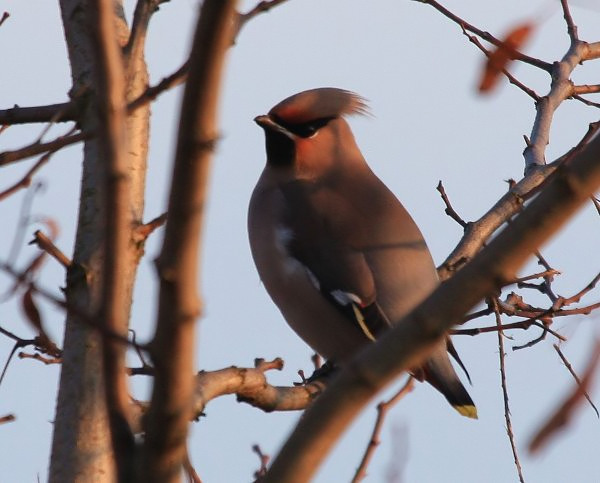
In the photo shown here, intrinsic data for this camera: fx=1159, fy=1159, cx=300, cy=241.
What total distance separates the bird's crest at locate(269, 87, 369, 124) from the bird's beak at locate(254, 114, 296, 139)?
0.04 metres

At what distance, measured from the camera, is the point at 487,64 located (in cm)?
195

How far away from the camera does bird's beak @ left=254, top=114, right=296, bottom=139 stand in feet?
16.5

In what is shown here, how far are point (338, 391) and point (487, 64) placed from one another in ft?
2.13

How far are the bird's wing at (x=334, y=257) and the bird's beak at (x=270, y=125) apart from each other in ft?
1.41

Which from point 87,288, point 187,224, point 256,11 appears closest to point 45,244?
point 87,288

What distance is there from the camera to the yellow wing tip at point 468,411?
436 centimetres

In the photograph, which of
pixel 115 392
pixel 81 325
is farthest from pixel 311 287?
pixel 115 392

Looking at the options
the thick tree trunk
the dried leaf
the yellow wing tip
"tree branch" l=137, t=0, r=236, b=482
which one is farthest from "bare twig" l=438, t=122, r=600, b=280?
"tree branch" l=137, t=0, r=236, b=482

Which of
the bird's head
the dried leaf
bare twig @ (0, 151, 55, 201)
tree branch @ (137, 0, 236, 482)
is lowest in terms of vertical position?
tree branch @ (137, 0, 236, 482)

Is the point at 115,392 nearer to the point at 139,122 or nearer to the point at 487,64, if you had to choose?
the point at 487,64

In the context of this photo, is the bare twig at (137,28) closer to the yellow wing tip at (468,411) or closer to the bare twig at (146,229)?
the bare twig at (146,229)

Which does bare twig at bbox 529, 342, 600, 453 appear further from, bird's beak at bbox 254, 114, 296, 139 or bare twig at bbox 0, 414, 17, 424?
bird's beak at bbox 254, 114, 296, 139

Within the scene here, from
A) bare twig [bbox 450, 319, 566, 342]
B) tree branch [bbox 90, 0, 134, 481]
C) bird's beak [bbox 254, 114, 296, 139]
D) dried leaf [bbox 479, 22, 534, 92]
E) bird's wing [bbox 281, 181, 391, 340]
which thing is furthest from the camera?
bird's beak [bbox 254, 114, 296, 139]

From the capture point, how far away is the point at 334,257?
4559 mm
